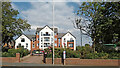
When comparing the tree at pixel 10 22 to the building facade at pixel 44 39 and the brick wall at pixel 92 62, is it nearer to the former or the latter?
the brick wall at pixel 92 62

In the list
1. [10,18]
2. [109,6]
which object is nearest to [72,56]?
[109,6]

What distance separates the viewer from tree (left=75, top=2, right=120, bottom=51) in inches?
674

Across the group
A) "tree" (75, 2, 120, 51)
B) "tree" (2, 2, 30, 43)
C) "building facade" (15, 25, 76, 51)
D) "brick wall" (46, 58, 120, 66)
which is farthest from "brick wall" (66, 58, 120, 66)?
"building facade" (15, 25, 76, 51)

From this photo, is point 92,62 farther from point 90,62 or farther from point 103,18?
point 103,18

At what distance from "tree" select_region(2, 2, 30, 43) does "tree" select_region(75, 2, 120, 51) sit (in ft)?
45.8

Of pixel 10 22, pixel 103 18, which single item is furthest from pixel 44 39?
pixel 103 18

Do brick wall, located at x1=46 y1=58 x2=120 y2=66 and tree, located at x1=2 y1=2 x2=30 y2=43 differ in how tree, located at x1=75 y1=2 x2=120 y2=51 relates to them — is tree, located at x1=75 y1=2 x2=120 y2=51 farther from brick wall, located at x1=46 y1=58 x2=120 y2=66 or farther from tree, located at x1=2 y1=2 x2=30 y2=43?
tree, located at x1=2 y1=2 x2=30 y2=43

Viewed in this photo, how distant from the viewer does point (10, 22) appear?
25.7 m

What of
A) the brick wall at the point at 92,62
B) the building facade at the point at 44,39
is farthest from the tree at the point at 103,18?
the building facade at the point at 44,39

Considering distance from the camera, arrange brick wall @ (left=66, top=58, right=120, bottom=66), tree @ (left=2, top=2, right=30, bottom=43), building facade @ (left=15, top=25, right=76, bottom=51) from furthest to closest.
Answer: building facade @ (left=15, top=25, right=76, bottom=51), tree @ (left=2, top=2, right=30, bottom=43), brick wall @ (left=66, top=58, right=120, bottom=66)

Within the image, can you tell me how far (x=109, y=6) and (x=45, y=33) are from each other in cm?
3960

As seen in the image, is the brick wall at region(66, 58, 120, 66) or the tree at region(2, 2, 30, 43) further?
the tree at region(2, 2, 30, 43)

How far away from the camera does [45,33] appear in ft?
181

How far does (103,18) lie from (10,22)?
16.9m
